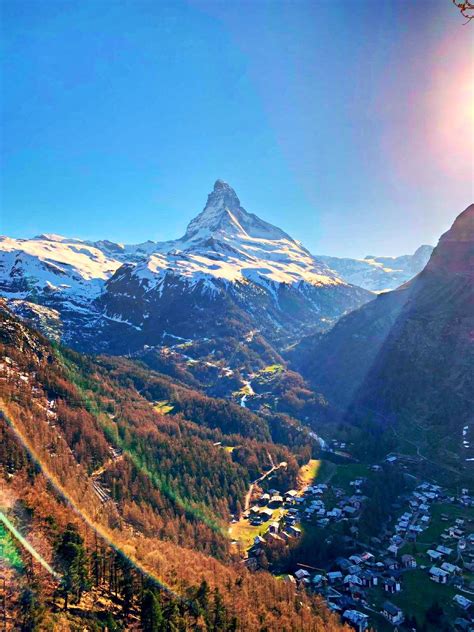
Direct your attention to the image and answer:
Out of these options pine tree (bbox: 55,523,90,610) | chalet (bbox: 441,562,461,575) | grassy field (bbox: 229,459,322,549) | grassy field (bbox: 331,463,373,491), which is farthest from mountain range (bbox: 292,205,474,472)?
pine tree (bbox: 55,523,90,610)

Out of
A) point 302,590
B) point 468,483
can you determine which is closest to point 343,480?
point 468,483

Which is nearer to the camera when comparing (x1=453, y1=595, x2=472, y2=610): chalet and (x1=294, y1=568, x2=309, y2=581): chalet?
(x1=453, y1=595, x2=472, y2=610): chalet

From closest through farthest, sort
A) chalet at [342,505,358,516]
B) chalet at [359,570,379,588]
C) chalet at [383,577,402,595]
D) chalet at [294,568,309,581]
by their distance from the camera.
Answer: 1. chalet at [383,577,402,595]
2. chalet at [359,570,379,588]
3. chalet at [294,568,309,581]
4. chalet at [342,505,358,516]

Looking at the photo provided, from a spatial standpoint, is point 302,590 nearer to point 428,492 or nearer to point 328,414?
point 428,492

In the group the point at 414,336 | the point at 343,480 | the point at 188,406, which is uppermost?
the point at 414,336

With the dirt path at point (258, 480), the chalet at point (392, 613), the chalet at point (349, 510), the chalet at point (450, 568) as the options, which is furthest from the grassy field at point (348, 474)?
the chalet at point (392, 613)

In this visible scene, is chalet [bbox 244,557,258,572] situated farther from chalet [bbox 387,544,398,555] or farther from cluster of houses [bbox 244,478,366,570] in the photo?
chalet [bbox 387,544,398,555]

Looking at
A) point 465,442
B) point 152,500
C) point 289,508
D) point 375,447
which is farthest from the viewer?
point 375,447
